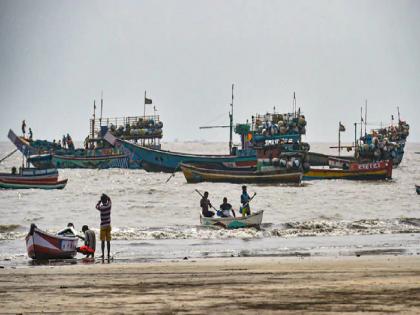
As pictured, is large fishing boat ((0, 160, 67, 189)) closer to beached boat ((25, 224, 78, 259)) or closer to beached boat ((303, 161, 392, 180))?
beached boat ((303, 161, 392, 180))

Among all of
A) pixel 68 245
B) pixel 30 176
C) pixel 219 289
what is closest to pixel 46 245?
pixel 68 245

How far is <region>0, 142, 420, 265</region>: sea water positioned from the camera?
24.5 meters

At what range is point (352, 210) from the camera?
43.4 m

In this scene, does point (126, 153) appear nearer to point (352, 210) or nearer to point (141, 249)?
point (352, 210)

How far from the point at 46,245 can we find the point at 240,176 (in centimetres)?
4483

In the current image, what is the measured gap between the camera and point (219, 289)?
41.0 feet

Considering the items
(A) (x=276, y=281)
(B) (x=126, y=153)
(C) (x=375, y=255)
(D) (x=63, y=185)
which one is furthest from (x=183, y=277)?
(B) (x=126, y=153)

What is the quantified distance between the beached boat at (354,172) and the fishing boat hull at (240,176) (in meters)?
6.77

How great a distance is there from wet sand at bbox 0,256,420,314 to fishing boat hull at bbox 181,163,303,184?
46006mm

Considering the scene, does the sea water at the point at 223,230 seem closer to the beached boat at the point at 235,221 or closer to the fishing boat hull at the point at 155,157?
the beached boat at the point at 235,221

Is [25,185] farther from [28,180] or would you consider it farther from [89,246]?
[89,246]

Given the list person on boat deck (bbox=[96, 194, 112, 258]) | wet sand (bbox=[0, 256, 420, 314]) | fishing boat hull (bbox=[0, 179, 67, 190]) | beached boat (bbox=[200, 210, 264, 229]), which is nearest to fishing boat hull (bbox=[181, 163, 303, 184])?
fishing boat hull (bbox=[0, 179, 67, 190])

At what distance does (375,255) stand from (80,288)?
992 cm

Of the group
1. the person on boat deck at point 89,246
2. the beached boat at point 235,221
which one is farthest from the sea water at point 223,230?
the person on boat deck at point 89,246
